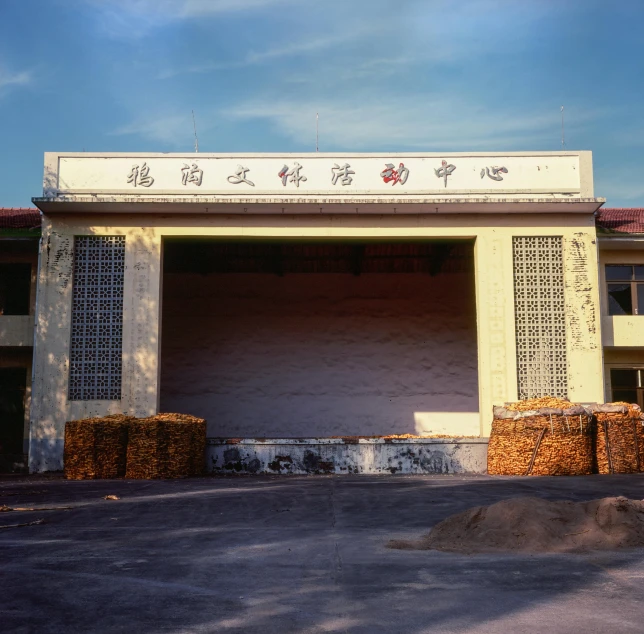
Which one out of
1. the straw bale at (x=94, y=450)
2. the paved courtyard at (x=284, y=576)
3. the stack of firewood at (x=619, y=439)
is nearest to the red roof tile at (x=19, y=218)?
the straw bale at (x=94, y=450)

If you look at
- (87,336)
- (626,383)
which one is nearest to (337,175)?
(87,336)

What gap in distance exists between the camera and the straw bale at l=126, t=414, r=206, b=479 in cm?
1237

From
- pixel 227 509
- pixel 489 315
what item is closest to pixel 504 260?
pixel 489 315

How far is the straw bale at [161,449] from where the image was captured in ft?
40.6

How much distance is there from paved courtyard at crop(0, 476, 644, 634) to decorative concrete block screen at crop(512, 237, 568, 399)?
16.9ft

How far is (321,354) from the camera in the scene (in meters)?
18.1

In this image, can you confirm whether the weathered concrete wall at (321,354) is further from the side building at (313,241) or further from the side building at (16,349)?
the side building at (313,241)

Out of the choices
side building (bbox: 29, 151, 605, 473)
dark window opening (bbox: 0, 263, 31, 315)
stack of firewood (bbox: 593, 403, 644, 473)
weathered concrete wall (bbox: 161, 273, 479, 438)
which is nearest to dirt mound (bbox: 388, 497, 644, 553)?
stack of firewood (bbox: 593, 403, 644, 473)

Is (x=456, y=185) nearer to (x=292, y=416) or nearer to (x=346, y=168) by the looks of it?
(x=346, y=168)

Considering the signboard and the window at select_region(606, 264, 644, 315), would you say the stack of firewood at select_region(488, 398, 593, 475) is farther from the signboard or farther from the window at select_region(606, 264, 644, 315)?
the window at select_region(606, 264, 644, 315)

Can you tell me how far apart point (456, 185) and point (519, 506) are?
344 inches

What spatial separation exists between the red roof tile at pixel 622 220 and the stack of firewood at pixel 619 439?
4.56 meters

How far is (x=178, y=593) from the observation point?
473 centimetres

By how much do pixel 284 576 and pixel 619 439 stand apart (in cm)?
877
